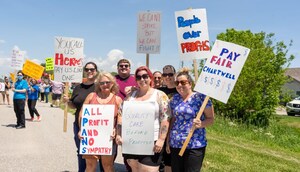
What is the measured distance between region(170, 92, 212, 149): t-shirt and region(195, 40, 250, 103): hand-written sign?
0.18 metres

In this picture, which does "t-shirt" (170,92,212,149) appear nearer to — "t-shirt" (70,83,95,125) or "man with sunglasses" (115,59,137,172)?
"man with sunglasses" (115,59,137,172)

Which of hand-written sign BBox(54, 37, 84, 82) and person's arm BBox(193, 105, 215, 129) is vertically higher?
hand-written sign BBox(54, 37, 84, 82)

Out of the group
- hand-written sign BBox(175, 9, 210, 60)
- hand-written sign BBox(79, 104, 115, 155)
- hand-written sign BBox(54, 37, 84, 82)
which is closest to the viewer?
hand-written sign BBox(79, 104, 115, 155)

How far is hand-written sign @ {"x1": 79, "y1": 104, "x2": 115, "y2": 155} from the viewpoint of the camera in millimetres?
3994

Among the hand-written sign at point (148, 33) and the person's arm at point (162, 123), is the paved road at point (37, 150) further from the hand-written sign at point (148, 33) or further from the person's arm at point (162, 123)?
the person's arm at point (162, 123)

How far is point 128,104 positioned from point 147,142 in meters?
0.51

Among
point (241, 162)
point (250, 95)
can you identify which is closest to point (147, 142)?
point (241, 162)

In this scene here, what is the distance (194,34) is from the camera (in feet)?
14.2

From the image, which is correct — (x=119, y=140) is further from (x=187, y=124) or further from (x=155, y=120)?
(x=187, y=124)

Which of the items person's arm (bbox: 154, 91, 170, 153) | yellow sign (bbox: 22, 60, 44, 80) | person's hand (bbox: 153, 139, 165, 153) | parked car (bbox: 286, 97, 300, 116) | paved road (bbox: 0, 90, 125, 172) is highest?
yellow sign (bbox: 22, 60, 44, 80)

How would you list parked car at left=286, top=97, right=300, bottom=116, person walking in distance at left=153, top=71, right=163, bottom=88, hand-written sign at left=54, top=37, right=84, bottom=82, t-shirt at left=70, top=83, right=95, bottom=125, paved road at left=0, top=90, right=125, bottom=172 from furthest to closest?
parked car at left=286, top=97, right=300, bottom=116
paved road at left=0, top=90, right=125, bottom=172
hand-written sign at left=54, top=37, right=84, bottom=82
person walking in distance at left=153, top=71, right=163, bottom=88
t-shirt at left=70, top=83, right=95, bottom=125

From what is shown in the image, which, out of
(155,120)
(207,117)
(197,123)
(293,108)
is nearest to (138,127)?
(155,120)

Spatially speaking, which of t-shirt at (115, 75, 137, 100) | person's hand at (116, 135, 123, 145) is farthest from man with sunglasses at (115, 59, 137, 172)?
person's hand at (116, 135, 123, 145)

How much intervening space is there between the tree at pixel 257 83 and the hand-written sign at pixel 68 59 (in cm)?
1084
